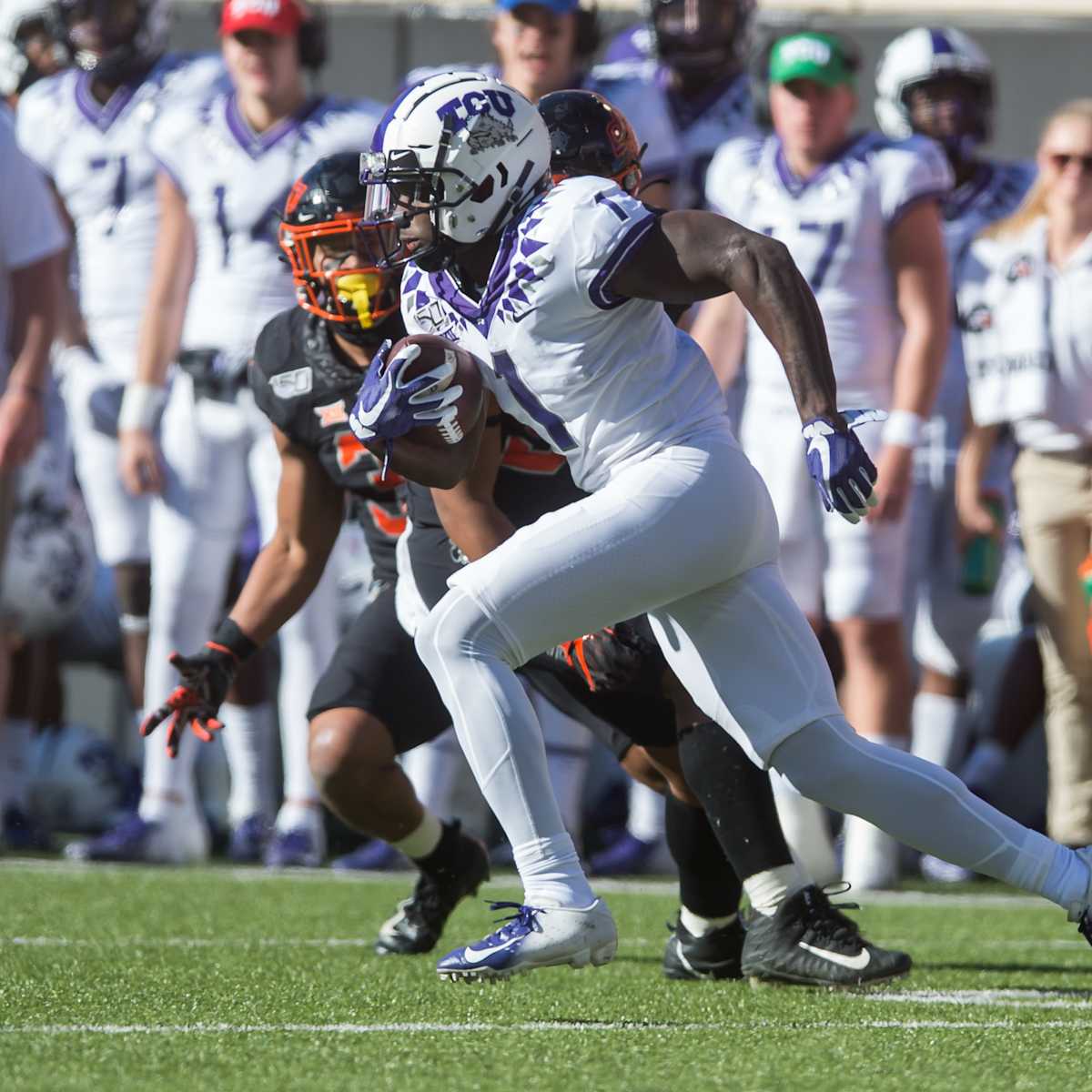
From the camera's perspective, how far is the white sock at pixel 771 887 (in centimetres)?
371

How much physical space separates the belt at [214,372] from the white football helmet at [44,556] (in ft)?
2.62

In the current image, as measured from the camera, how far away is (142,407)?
A: 6.29m

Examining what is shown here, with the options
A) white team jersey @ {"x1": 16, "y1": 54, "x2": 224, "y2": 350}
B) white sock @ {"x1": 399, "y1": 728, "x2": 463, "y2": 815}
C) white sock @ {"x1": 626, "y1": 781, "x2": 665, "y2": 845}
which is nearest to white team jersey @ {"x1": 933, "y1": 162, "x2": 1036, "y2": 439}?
white sock @ {"x1": 626, "y1": 781, "x2": 665, "y2": 845}

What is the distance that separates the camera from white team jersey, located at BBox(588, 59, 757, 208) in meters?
6.10

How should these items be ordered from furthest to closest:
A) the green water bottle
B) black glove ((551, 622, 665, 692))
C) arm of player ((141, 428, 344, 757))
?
the green water bottle
arm of player ((141, 428, 344, 757))
black glove ((551, 622, 665, 692))

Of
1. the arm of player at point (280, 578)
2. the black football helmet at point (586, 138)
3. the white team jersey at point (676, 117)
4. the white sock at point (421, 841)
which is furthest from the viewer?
the white team jersey at point (676, 117)

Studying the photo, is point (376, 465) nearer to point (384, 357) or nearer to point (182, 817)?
point (384, 357)

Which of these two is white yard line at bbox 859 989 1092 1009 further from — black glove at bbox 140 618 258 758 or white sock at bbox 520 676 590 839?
white sock at bbox 520 676 590 839

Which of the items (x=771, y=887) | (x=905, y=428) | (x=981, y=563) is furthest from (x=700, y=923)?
(x=981, y=563)

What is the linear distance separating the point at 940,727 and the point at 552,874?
338cm

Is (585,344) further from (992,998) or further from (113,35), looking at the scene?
(113,35)

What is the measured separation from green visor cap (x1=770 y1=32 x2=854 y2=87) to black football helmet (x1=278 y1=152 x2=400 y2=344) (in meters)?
1.86

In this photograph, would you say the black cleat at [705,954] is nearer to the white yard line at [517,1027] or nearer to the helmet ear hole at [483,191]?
the white yard line at [517,1027]

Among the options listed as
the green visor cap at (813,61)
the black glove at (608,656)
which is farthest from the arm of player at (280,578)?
the green visor cap at (813,61)
